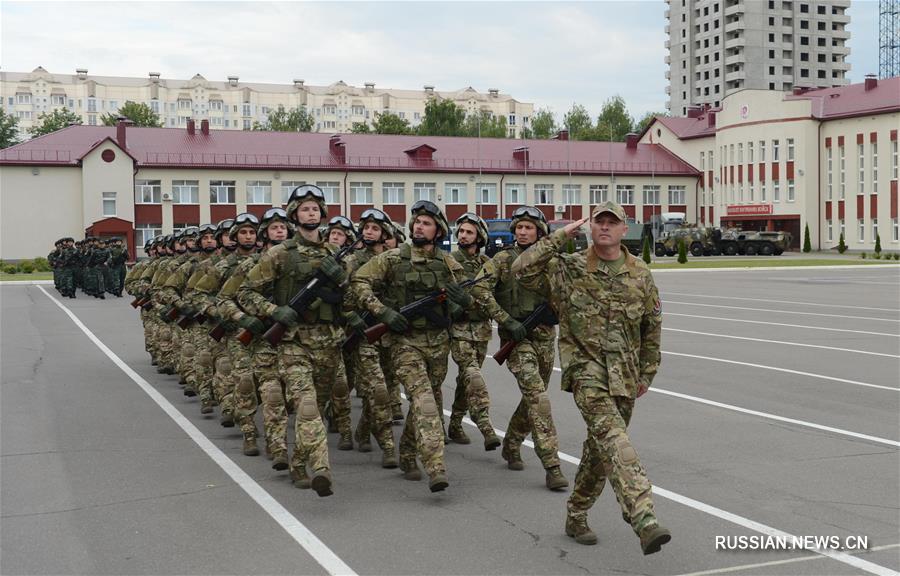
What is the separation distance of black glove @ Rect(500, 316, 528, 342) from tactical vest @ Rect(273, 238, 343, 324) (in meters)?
1.27

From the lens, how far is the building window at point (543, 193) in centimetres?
7569

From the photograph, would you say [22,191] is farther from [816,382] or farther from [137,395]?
[816,382]

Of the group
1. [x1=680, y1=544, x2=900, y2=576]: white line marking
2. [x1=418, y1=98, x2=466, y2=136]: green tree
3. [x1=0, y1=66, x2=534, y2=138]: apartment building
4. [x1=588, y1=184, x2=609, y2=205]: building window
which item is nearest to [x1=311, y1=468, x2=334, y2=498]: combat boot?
[x1=680, y1=544, x2=900, y2=576]: white line marking

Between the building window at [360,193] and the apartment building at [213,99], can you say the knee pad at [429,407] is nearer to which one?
the building window at [360,193]

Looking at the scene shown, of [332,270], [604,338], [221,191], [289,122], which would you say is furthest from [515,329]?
[289,122]

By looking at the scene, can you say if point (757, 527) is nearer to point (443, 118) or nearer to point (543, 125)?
point (443, 118)

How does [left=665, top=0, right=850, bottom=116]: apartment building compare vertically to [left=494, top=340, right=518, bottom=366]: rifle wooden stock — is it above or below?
above

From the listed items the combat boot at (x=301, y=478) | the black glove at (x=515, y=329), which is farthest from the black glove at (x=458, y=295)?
the combat boot at (x=301, y=478)

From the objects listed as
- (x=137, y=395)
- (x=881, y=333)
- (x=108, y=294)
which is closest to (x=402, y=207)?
(x=108, y=294)

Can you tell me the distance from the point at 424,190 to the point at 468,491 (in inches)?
2588

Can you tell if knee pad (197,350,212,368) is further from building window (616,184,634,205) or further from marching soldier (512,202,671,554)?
building window (616,184,634,205)

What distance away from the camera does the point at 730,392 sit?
11414 millimetres

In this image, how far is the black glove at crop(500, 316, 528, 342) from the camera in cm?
735

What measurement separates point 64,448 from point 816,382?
28.3ft
